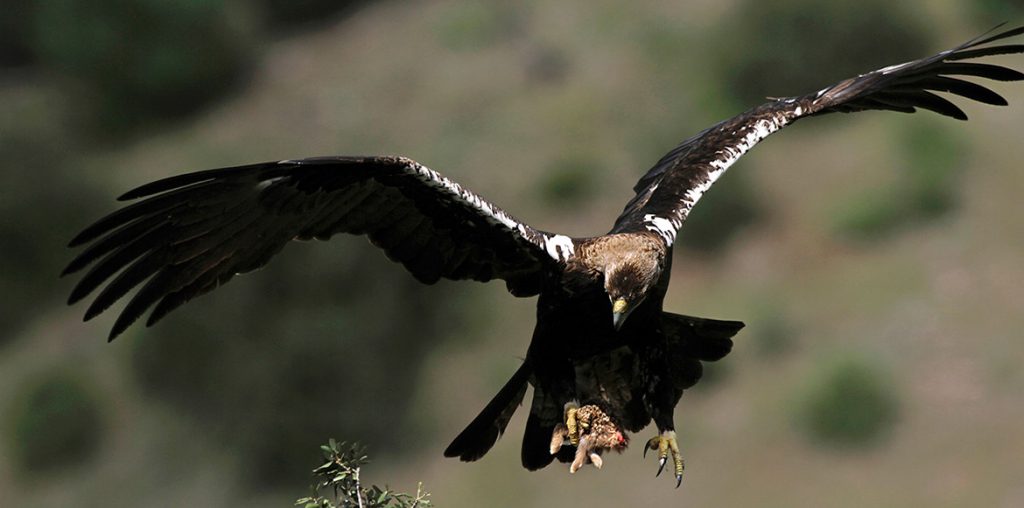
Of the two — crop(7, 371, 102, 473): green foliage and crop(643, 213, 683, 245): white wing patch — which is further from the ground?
crop(7, 371, 102, 473): green foliage

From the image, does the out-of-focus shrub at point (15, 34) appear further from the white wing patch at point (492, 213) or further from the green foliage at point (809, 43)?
the white wing patch at point (492, 213)

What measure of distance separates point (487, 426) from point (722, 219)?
65.4 feet

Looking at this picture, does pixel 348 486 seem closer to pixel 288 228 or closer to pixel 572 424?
pixel 288 228

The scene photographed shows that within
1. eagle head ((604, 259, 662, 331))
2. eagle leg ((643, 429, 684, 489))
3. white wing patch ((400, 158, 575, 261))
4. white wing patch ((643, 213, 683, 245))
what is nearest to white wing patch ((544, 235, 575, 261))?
white wing patch ((400, 158, 575, 261))

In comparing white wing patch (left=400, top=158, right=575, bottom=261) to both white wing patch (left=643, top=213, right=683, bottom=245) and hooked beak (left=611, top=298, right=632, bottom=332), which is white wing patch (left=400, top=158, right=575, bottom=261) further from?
white wing patch (left=643, top=213, right=683, bottom=245)

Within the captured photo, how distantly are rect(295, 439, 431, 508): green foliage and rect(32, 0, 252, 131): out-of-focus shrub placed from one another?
3133cm

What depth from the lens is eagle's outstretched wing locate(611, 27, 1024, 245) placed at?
8.84 m

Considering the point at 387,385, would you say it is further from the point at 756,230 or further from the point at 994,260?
the point at 994,260

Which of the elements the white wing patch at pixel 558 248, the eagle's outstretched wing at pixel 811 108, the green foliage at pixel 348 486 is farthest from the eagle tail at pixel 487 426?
the green foliage at pixel 348 486

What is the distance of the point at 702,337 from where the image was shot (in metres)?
8.85

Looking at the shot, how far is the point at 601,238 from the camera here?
800 cm

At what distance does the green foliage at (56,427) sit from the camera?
108 feet

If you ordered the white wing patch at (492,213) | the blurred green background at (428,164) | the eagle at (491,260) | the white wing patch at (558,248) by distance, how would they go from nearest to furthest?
the eagle at (491,260)
the white wing patch at (492,213)
the white wing patch at (558,248)
the blurred green background at (428,164)

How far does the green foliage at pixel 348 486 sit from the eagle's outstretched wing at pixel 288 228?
4.23 ft
